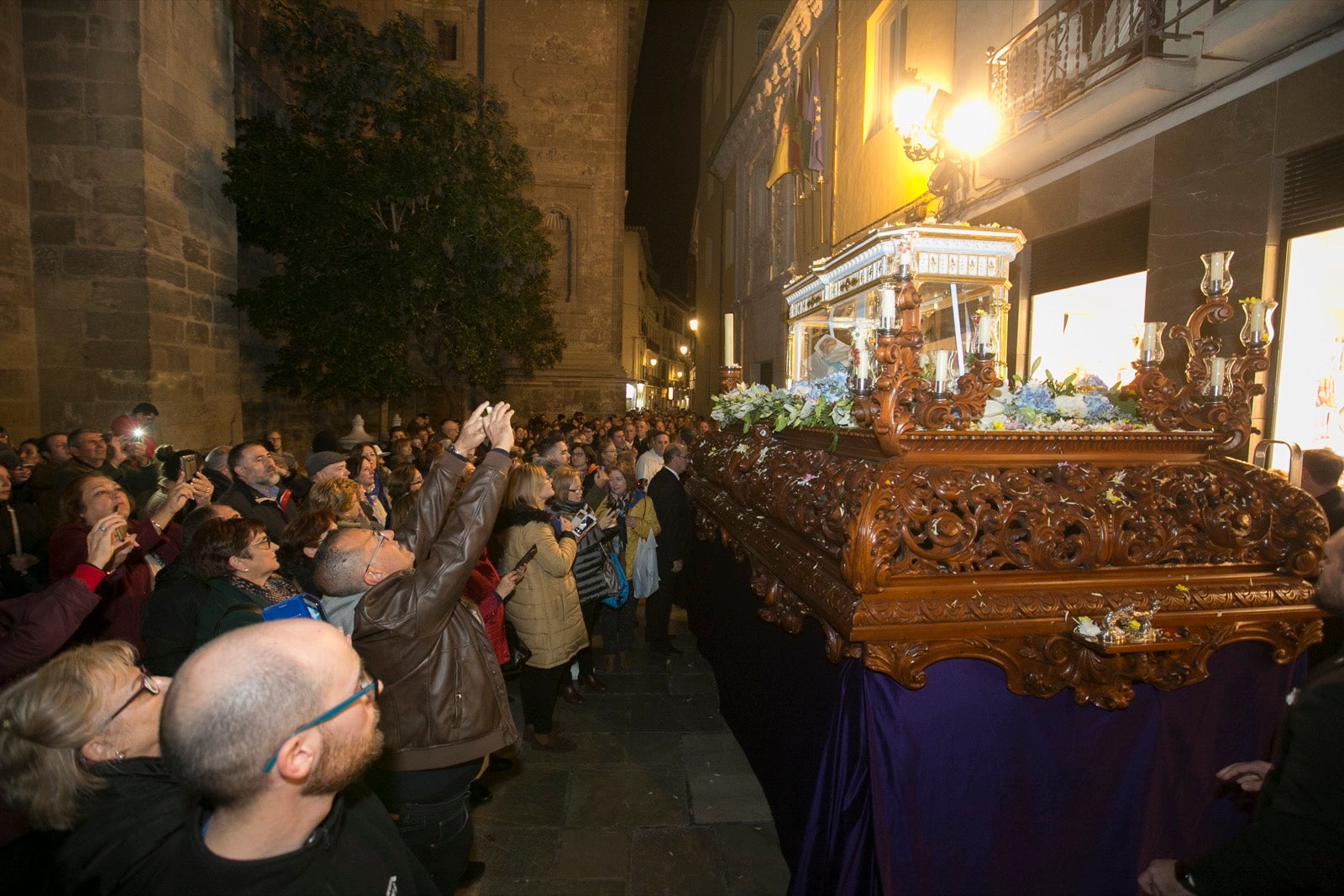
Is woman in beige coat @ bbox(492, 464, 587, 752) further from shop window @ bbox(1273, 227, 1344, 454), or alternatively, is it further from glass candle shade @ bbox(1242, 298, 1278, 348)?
shop window @ bbox(1273, 227, 1344, 454)

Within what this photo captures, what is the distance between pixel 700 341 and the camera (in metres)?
26.3

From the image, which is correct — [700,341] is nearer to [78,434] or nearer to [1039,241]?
[1039,241]

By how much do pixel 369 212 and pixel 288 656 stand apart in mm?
11793

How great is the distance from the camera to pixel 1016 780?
7.80 ft

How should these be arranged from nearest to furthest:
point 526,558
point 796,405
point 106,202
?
point 796,405 → point 526,558 → point 106,202

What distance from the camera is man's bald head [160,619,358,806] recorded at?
3.71 ft

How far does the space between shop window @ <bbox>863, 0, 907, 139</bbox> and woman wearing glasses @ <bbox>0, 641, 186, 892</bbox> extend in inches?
385

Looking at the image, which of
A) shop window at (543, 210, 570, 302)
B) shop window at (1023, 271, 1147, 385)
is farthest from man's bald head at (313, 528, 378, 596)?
shop window at (543, 210, 570, 302)

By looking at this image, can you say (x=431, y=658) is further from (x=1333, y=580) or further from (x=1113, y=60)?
(x=1113, y=60)

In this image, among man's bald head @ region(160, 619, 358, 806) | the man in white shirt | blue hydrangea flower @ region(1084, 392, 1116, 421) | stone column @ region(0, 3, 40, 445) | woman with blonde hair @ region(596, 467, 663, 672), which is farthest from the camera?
the man in white shirt

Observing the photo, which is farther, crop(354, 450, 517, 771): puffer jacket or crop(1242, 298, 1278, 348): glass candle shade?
crop(1242, 298, 1278, 348): glass candle shade

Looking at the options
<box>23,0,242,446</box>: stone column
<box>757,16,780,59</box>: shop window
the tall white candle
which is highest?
<box>757,16,780,59</box>: shop window

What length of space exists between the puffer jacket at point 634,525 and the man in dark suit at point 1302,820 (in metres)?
4.33

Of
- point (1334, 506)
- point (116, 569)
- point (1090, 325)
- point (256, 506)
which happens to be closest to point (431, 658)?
point (116, 569)
